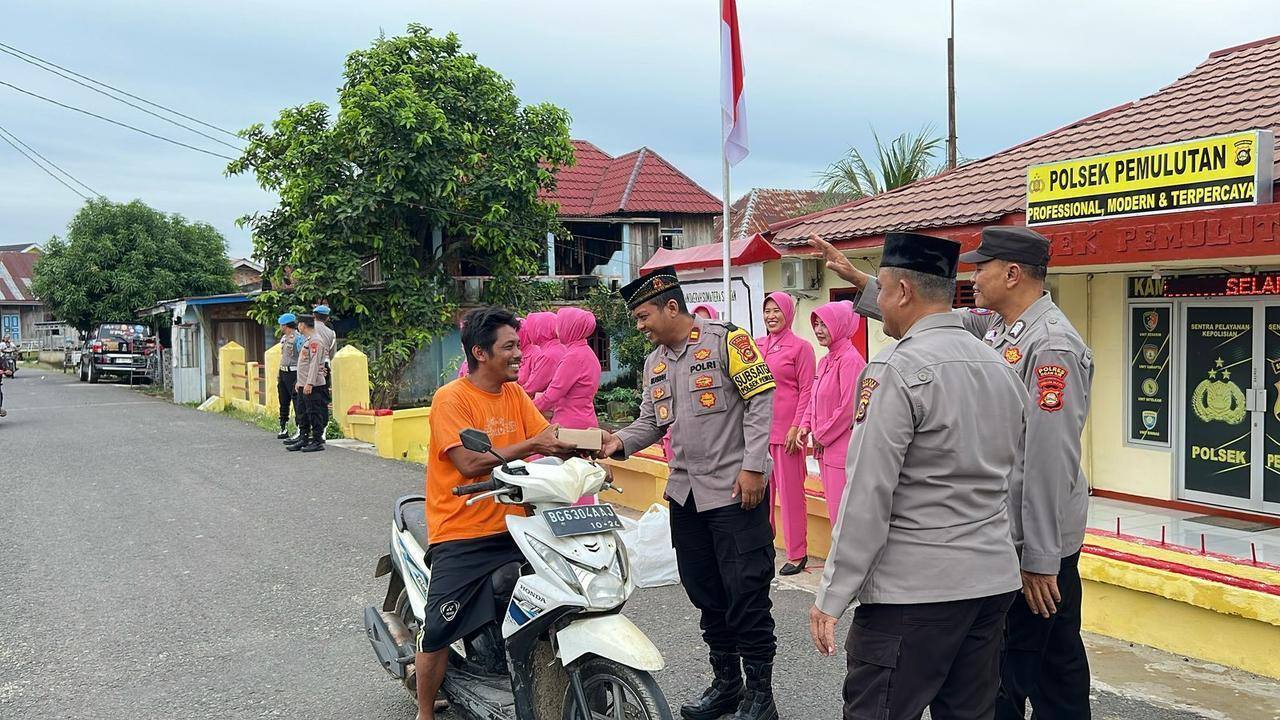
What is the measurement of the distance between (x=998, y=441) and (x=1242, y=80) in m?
8.66

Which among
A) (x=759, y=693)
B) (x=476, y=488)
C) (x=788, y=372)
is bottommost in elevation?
(x=759, y=693)

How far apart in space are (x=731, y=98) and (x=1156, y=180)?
350 centimetres

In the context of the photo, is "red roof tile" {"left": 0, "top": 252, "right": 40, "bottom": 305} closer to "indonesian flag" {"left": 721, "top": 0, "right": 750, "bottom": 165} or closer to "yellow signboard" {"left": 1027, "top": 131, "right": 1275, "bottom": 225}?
"indonesian flag" {"left": 721, "top": 0, "right": 750, "bottom": 165}

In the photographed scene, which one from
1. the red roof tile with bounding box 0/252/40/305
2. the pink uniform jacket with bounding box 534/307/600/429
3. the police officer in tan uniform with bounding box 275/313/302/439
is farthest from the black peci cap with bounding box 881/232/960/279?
the red roof tile with bounding box 0/252/40/305

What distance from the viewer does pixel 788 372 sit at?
6.76 m

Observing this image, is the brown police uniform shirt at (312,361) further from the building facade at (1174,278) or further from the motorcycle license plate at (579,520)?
the motorcycle license plate at (579,520)

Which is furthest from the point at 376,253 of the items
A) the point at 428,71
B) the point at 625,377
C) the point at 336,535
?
the point at 336,535

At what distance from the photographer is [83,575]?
6770 millimetres

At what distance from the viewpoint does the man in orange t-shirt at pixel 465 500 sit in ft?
12.2

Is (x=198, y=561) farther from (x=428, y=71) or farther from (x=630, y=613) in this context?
(x=428, y=71)

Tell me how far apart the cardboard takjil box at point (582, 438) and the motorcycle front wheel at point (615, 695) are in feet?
2.74

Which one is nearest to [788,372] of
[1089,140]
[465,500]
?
[465,500]

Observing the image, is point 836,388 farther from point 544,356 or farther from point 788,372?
point 544,356

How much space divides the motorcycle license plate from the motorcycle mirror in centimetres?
32
